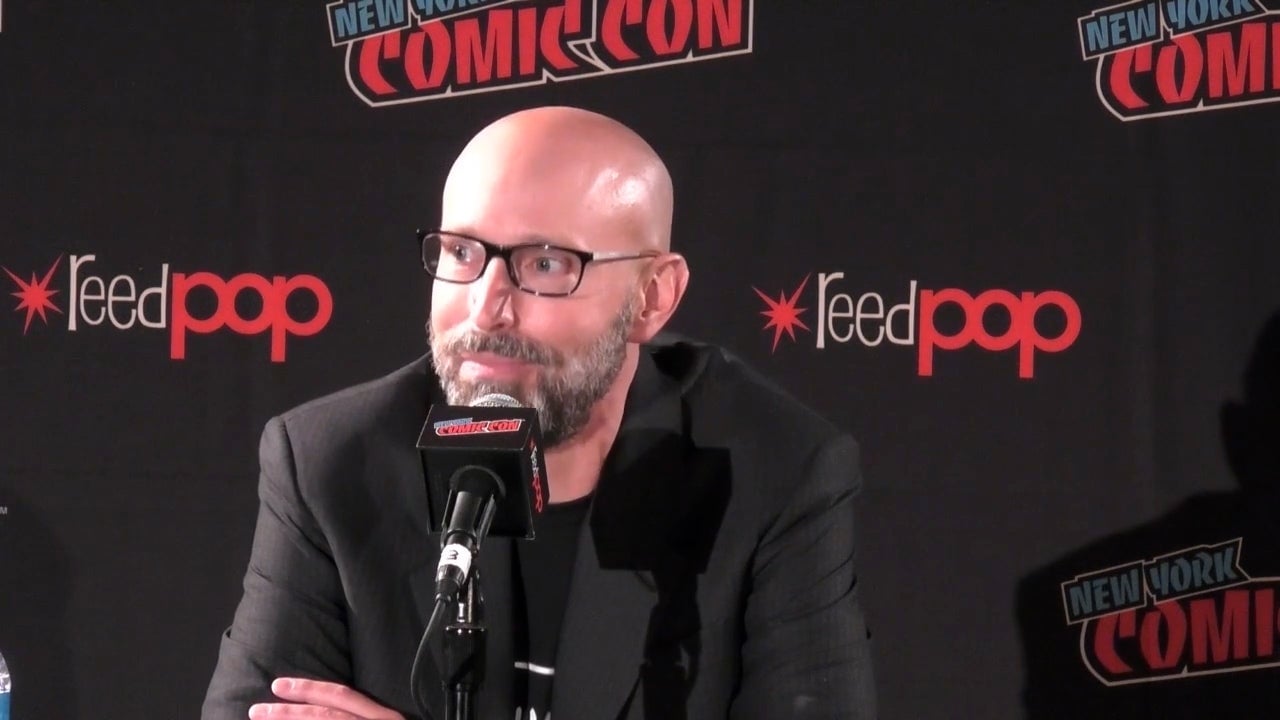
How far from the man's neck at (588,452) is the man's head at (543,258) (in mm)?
114

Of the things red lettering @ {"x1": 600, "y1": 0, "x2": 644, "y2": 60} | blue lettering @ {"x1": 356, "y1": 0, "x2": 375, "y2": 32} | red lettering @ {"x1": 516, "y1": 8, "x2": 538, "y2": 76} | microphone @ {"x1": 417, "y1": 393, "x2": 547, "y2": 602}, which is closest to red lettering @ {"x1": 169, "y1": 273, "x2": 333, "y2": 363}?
blue lettering @ {"x1": 356, "y1": 0, "x2": 375, "y2": 32}

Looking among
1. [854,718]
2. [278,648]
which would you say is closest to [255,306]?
[278,648]

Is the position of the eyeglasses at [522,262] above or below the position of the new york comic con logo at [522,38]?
below

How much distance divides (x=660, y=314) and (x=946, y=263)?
129 cm

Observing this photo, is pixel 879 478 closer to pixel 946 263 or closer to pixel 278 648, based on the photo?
pixel 946 263

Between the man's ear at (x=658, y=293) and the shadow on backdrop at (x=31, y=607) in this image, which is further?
the shadow on backdrop at (x=31, y=607)

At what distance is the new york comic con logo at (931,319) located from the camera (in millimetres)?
3215

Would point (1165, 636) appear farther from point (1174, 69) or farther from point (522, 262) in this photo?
point (522, 262)

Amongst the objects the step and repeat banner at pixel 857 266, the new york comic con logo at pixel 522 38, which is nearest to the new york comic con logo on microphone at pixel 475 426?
the step and repeat banner at pixel 857 266

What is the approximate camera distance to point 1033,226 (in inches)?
127

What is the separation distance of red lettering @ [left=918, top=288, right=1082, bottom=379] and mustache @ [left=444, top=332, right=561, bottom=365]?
1.54 meters

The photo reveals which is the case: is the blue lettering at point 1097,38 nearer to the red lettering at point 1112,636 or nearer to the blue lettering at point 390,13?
the red lettering at point 1112,636

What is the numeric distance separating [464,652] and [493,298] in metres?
0.62

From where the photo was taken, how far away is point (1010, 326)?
3.23m
